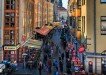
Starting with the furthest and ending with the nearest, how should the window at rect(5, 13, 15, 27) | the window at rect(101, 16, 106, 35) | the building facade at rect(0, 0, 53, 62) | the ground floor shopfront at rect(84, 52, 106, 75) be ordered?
the window at rect(5, 13, 15, 27)
the building facade at rect(0, 0, 53, 62)
the ground floor shopfront at rect(84, 52, 106, 75)
the window at rect(101, 16, 106, 35)

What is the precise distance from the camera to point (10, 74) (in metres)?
43.9

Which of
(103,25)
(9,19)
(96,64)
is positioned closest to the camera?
(103,25)

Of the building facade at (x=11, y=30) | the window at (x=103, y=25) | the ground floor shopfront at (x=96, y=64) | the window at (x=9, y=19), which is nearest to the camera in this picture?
the window at (x=103, y=25)

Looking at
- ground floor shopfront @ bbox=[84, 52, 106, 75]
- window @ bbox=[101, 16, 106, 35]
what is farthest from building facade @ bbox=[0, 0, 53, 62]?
window @ bbox=[101, 16, 106, 35]

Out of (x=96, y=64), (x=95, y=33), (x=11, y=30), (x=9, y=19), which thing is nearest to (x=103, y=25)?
(x=95, y=33)

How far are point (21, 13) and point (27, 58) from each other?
7.82m

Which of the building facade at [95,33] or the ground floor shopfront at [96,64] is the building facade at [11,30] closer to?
the ground floor shopfront at [96,64]

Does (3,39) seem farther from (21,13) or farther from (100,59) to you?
(100,59)

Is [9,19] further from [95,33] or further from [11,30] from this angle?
[95,33]

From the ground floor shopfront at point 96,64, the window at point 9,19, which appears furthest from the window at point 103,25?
the window at point 9,19

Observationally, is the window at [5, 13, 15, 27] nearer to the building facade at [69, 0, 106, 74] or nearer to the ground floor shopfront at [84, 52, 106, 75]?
the building facade at [69, 0, 106, 74]

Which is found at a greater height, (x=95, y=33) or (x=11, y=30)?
(x=11, y=30)

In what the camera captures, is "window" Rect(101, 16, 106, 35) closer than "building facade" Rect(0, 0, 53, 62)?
Yes

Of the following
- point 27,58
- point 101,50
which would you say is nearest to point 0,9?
point 27,58
